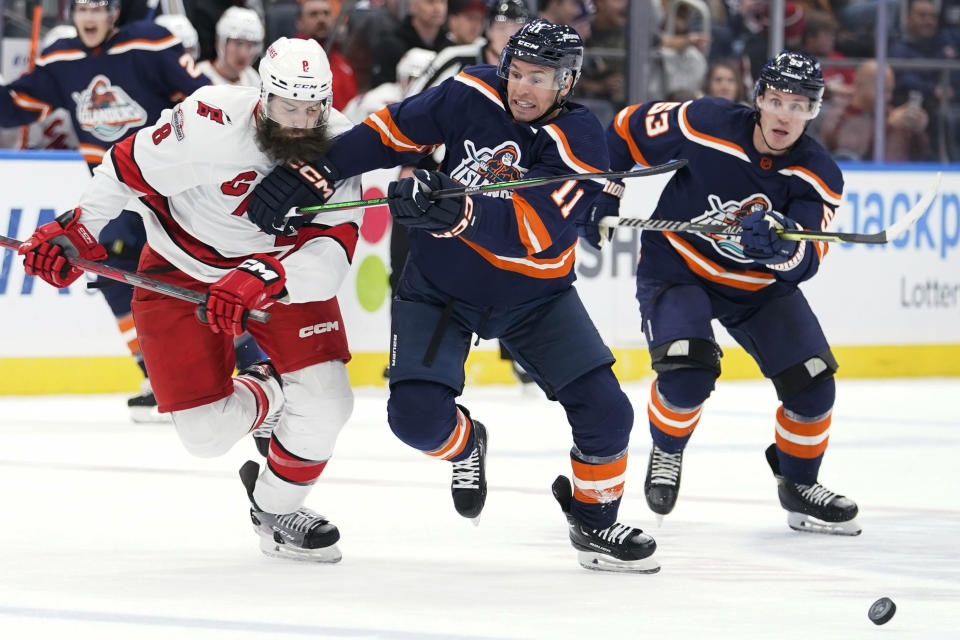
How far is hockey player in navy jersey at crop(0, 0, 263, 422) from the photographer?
582cm

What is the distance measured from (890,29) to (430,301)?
A: 490cm

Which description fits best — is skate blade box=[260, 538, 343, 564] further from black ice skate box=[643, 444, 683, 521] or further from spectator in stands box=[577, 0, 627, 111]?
spectator in stands box=[577, 0, 627, 111]

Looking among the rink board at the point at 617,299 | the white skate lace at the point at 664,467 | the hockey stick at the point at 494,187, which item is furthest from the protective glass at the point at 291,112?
the rink board at the point at 617,299

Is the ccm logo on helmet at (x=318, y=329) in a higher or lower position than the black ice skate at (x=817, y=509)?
higher

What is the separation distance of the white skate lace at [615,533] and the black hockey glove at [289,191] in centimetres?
91

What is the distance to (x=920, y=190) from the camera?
7.54 m

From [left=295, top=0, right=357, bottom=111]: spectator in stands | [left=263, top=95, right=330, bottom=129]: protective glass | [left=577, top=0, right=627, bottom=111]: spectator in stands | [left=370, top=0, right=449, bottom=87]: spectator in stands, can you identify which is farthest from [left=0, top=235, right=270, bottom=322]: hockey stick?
[left=577, top=0, right=627, bottom=111]: spectator in stands

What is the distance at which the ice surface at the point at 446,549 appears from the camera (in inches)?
Result: 116

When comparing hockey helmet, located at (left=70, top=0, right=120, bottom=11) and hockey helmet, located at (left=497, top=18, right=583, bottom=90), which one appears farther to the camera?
hockey helmet, located at (left=70, top=0, right=120, bottom=11)

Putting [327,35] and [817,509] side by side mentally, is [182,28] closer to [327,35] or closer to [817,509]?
[327,35]

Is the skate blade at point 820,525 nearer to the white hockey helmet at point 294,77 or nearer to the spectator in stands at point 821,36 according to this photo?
the white hockey helmet at point 294,77

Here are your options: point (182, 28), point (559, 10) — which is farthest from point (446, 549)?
point (559, 10)

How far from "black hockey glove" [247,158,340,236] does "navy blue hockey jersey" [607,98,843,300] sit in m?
1.01

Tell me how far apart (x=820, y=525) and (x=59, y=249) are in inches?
74.8
